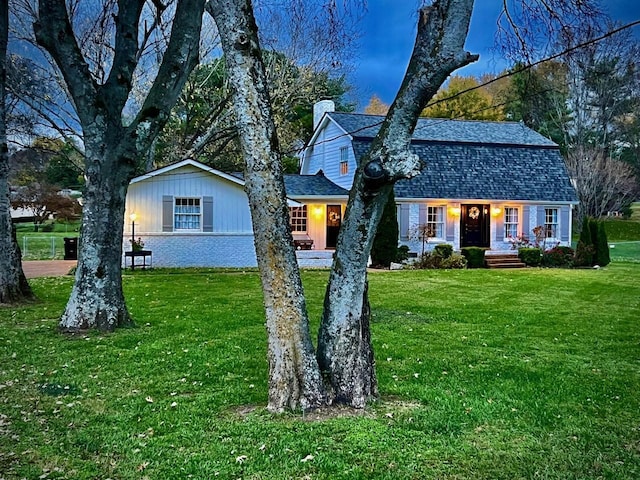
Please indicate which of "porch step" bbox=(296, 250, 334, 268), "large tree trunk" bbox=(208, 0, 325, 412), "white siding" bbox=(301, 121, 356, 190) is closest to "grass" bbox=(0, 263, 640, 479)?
"large tree trunk" bbox=(208, 0, 325, 412)

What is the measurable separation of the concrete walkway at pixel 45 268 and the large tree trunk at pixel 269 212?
12.1m

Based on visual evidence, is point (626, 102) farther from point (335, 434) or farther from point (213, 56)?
point (335, 434)

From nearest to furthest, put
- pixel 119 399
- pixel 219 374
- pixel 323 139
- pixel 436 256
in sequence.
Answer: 1. pixel 119 399
2. pixel 219 374
3. pixel 436 256
4. pixel 323 139

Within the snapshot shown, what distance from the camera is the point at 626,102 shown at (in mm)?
35188

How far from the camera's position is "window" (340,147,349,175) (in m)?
20.2

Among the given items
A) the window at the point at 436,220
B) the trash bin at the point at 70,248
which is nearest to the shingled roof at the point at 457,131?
the window at the point at 436,220

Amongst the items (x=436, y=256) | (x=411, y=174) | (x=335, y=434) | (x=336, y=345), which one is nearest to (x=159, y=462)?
(x=335, y=434)

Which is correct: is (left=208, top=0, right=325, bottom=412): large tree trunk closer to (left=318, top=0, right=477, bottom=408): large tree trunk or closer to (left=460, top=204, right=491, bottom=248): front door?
(left=318, top=0, right=477, bottom=408): large tree trunk

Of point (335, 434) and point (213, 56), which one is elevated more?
point (213, 56)

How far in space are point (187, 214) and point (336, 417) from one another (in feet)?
45.4

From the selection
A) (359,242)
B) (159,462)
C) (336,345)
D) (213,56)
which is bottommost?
(159,462)

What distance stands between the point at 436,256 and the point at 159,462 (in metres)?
15.4

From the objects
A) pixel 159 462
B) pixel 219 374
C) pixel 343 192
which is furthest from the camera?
pixel 343 192

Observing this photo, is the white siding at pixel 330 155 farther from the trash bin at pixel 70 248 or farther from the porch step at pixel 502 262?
the trash bin at pixel 70 248
